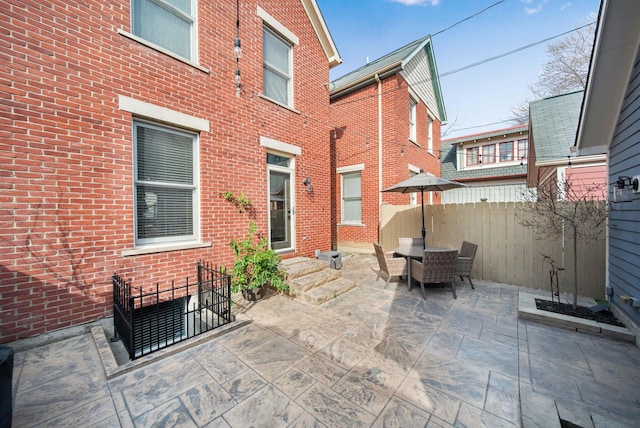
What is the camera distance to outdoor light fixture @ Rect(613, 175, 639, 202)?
3119 millimetres

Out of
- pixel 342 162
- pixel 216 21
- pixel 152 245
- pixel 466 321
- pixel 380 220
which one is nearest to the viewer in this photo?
pixel 466 321

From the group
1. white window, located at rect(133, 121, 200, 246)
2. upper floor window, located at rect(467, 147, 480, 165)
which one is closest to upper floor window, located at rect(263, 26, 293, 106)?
white window, located at rect(133, 121, 200, 246)

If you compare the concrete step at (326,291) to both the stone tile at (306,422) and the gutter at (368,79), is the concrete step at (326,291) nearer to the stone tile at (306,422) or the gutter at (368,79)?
the stone tile at (306,422)

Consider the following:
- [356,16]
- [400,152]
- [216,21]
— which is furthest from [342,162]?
[216,21]

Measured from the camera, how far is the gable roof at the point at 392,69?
8.42 meters

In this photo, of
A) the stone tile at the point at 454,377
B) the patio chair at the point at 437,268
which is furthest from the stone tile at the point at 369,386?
the patio chair at the point at 437,268

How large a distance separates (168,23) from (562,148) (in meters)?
9.51

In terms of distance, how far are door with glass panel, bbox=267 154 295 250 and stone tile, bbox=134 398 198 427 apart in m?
3.80

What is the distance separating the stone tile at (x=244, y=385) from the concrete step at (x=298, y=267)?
2330mm

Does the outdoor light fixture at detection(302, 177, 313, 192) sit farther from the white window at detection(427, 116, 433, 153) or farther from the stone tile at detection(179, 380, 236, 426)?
the white window at detection(427, 116, 433, 153)

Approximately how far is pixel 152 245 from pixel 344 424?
3.65 m

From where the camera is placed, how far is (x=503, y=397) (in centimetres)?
220

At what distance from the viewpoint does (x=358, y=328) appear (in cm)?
347

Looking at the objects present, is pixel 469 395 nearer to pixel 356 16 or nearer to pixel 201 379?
pixel 201 379
